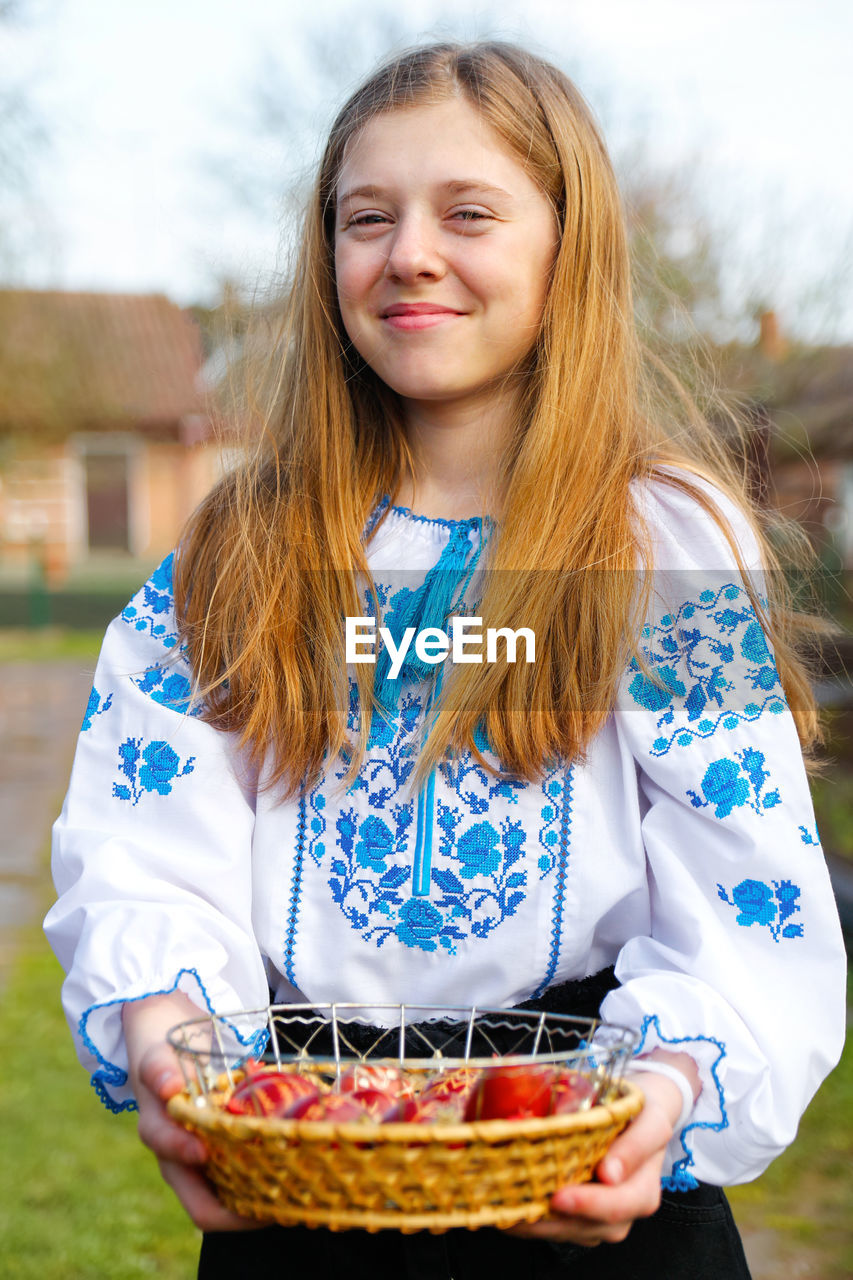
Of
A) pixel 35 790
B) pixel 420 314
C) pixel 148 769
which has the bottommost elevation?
pixel 35 790

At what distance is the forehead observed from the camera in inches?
62.6

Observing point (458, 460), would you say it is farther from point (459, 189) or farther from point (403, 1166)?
point (403, 1166)

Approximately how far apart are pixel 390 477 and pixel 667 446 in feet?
1.31

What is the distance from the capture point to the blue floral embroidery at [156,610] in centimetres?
172

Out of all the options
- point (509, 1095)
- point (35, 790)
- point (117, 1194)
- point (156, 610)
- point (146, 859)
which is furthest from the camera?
point (35, 790)

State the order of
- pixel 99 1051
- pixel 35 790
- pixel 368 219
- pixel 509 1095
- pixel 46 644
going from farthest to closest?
pixel 46 644, pixel 35 790, pixel 368 219, pixel 99 1051, pixel 509 1095

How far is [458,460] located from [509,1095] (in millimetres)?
925

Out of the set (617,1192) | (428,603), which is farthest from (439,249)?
(617,1192)

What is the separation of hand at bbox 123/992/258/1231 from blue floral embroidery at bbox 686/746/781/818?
2.07 feet

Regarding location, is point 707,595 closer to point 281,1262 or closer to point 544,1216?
point 544,1216

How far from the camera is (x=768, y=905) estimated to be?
1426 mm

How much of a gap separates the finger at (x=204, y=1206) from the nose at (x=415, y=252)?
1058 mm

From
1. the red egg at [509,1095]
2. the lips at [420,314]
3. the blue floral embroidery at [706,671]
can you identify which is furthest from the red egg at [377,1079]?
the lips at [420,314]

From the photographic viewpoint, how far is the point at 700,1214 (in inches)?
59.7
